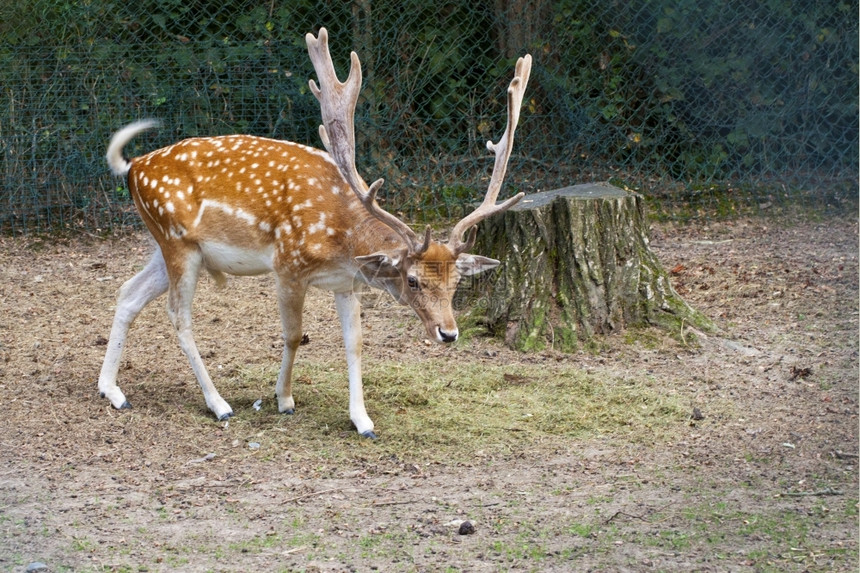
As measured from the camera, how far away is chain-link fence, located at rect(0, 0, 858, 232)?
8523 mm

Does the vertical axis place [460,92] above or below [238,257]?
above

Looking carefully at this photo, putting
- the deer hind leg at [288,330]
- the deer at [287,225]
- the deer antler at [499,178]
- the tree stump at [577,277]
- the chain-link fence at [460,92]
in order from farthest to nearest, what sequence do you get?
the chain-link fence at [460,92], the tree stump at [577,277], the deer hind leg at [288,330], the deer at [287,225], the deer antler at [499,178]

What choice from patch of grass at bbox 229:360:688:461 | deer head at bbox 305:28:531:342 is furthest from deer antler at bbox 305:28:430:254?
patch of grass at bbox 229:360:688:461

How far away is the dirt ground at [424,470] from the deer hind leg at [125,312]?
0.11 metres

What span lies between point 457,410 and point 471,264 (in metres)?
0.81

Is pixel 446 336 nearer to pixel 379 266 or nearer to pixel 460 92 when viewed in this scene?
pixel 379 266

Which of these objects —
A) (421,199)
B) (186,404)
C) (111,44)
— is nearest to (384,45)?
(421,199)

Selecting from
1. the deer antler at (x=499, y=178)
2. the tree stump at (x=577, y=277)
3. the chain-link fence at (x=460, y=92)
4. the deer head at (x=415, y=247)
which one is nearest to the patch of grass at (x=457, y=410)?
the tree stump at (x=577, y=277)

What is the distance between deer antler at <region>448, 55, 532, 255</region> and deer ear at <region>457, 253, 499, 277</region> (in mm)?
43

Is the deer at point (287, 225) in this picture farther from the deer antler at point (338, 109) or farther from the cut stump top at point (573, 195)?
the cut stump top at point (573, 195)

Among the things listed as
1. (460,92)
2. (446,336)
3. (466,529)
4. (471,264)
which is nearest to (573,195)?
(471,264)

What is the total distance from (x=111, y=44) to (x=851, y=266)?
593 cm

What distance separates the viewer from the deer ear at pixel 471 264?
4.72m

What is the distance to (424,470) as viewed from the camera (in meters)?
4.44
